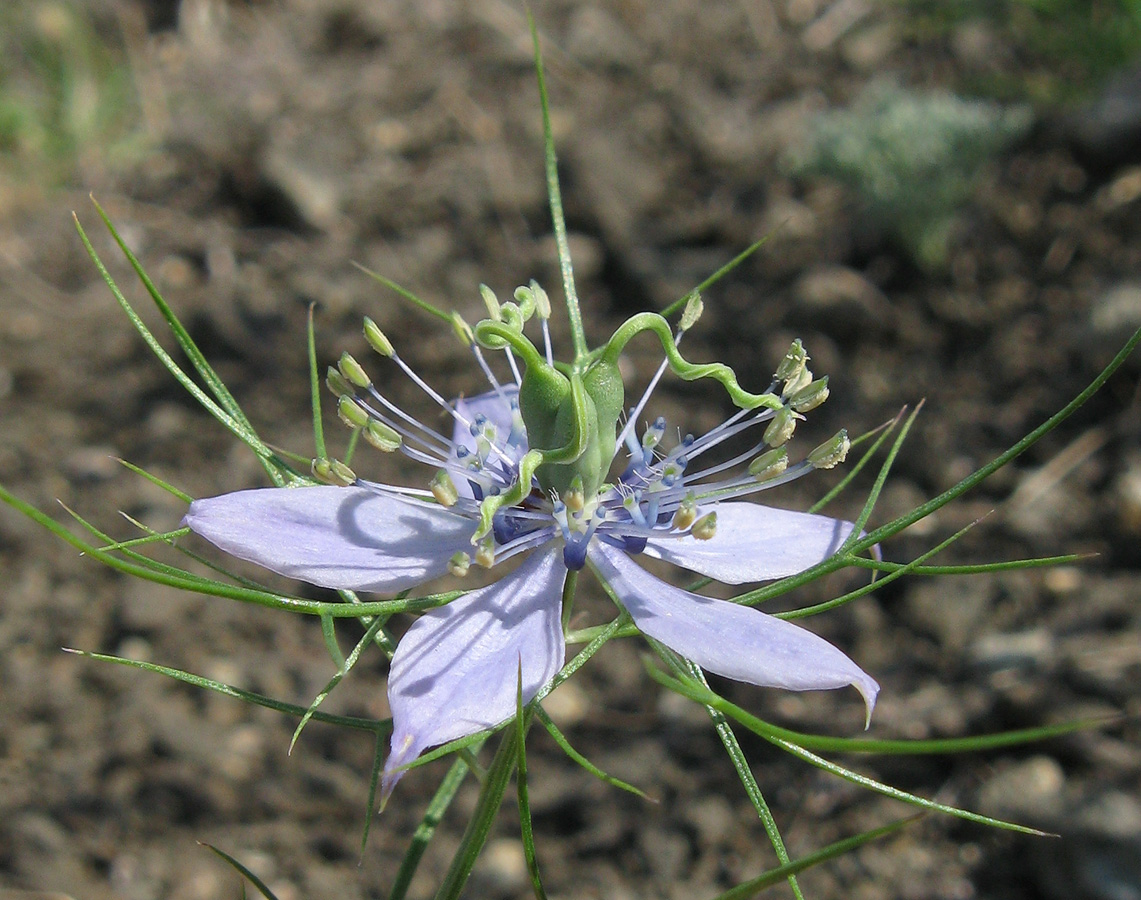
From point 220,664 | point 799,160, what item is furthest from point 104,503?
point 799,160

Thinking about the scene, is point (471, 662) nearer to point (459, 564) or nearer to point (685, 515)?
point (459, 564)

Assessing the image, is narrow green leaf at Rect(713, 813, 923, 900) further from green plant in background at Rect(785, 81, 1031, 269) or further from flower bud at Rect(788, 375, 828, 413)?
green plant in background at Rect(785, 81, 1031, 269)

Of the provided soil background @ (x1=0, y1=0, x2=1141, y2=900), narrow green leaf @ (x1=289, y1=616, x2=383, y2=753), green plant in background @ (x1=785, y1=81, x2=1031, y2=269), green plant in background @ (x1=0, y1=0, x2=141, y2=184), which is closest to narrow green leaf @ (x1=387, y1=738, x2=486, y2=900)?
narrow green leaf @ (x1=289, y1=616, x2=383, y2=753)

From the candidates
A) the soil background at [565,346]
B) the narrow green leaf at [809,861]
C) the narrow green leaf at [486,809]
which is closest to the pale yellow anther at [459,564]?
the narrow green leaf at [486,809]

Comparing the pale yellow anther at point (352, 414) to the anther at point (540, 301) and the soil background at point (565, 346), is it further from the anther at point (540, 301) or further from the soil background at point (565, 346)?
the soil background at point (565, 346)

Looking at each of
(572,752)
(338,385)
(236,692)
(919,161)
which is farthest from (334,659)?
(919,161)

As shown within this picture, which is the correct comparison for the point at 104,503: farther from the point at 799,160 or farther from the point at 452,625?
the point at 799,160
